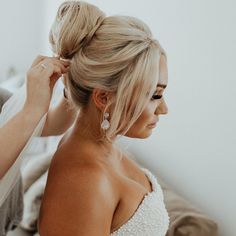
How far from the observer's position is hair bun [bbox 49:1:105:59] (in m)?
0.82

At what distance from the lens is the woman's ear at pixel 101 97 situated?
83 centimetres

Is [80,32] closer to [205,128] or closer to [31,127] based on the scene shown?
[31,127]

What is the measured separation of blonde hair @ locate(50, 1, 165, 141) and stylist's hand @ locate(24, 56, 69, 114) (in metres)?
0.04

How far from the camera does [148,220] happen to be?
3.13 feet

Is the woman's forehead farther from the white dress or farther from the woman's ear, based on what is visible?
the white dress

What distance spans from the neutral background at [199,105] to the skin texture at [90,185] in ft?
1.92

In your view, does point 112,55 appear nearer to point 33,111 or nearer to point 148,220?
point 33,111

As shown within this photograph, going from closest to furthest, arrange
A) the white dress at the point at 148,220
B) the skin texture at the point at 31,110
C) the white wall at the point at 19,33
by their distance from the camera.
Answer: the skin texture at the point at 31,110, the white dress at the point at 148,220, the white wall at the point at 19,33

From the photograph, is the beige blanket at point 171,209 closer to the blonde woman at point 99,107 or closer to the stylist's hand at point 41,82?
the blonde woman at point 99,107

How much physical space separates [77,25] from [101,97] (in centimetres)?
16

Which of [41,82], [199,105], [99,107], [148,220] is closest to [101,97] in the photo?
[99,107]

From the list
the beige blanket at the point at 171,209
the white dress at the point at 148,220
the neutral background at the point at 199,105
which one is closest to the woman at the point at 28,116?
the white dress at the point at 148,220

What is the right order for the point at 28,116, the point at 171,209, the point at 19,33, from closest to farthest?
the point at 28,116 → the point at 171,209 → the point at 19,33

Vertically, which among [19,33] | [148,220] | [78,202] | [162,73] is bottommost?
[19,33]
